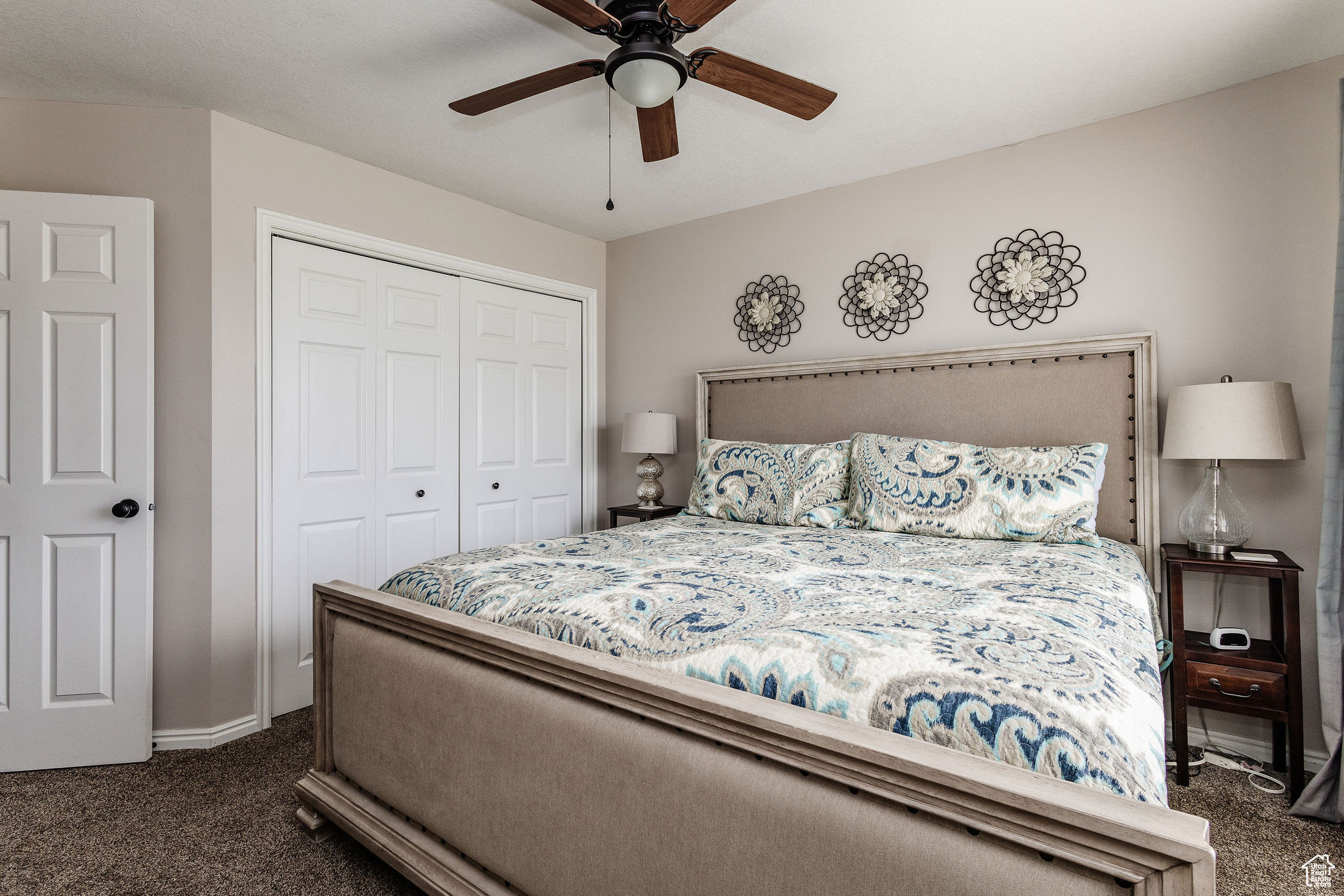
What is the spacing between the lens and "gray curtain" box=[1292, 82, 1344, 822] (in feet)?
6.21

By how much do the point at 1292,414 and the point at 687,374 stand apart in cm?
261

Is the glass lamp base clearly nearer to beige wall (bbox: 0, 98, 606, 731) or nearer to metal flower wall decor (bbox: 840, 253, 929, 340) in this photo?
metal flower wall decor (bbox: 840, 253, 929, 340)

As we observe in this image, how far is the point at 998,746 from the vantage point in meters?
0.88

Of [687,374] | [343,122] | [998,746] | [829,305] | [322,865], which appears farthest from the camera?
[687,374]

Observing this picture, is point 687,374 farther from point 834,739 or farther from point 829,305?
point 834,739

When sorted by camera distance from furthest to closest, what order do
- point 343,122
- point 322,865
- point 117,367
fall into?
point 343,122, point 117,367, point 322,865

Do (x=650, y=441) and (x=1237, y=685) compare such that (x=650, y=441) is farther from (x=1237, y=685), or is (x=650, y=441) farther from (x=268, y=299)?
(x=1237, y=685)

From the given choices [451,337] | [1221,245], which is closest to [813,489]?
[1221,245]

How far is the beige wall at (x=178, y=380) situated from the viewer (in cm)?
243

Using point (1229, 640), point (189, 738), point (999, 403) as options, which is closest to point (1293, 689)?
point (1229, 640)

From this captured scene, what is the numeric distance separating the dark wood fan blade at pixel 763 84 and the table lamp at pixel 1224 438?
1551 mm

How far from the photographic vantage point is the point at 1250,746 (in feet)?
7.61

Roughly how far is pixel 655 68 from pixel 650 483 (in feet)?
7.84

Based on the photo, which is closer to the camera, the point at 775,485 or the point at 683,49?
the point at 683,49
